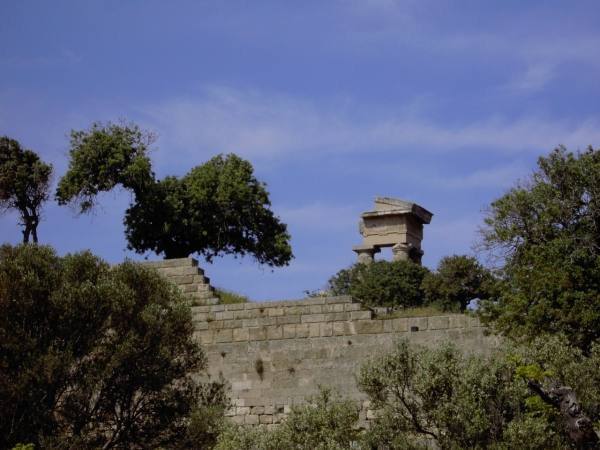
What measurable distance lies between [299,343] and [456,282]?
12.0 meters

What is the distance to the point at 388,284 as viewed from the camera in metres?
38.2

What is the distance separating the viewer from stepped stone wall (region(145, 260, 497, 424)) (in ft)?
85.8

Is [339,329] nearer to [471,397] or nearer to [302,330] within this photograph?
[302,330]

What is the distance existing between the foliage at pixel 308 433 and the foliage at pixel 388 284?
15.1 metres

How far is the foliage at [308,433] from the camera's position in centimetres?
2153

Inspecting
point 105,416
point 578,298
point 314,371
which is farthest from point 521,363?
point 105,416

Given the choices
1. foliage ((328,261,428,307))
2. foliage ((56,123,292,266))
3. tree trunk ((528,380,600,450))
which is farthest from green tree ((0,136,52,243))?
tree trunk ((528,380,600,450))

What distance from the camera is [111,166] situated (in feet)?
121

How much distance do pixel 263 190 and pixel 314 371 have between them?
40.8 feet

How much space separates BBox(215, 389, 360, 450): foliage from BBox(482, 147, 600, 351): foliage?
460 centimetres

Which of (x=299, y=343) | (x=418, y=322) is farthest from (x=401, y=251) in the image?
(x=418, y=322)

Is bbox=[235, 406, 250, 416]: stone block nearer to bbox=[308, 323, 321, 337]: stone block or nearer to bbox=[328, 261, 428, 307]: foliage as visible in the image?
bbox=[308, 323, 321, 337]: stone block

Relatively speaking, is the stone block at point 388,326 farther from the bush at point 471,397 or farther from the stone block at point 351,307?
the bush at point 471,397

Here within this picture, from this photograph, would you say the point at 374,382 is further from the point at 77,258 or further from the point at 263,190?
the point at 263,190
